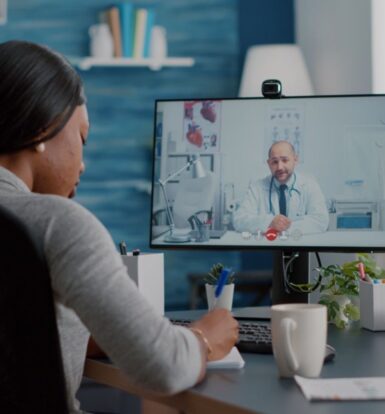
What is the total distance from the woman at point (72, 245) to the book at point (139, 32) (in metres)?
3.02

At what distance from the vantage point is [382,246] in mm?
1985

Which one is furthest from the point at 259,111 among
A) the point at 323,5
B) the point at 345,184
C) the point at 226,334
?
the point at 323,5

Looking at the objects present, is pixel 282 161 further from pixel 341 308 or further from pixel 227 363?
pixel 227 363

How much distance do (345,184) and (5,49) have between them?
89 cm

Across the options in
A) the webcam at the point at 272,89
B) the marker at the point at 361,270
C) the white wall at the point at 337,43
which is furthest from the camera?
the white wall at the point at 337,43

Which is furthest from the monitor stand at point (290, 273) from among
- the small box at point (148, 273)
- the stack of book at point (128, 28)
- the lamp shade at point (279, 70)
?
the stack of book at point (128, 28)

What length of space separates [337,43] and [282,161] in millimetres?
2291

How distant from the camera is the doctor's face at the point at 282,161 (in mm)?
2033

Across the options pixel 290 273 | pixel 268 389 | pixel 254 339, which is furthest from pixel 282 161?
pixel 268 389

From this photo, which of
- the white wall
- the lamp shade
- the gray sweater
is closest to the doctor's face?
the gray sweater

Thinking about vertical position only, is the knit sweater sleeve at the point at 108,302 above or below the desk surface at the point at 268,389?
above

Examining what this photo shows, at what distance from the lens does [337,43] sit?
4195 millimetres

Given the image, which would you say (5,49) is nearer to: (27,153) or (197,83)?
(27,153)

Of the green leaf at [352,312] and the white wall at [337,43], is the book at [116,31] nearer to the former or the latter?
the white wall at [337,43]
